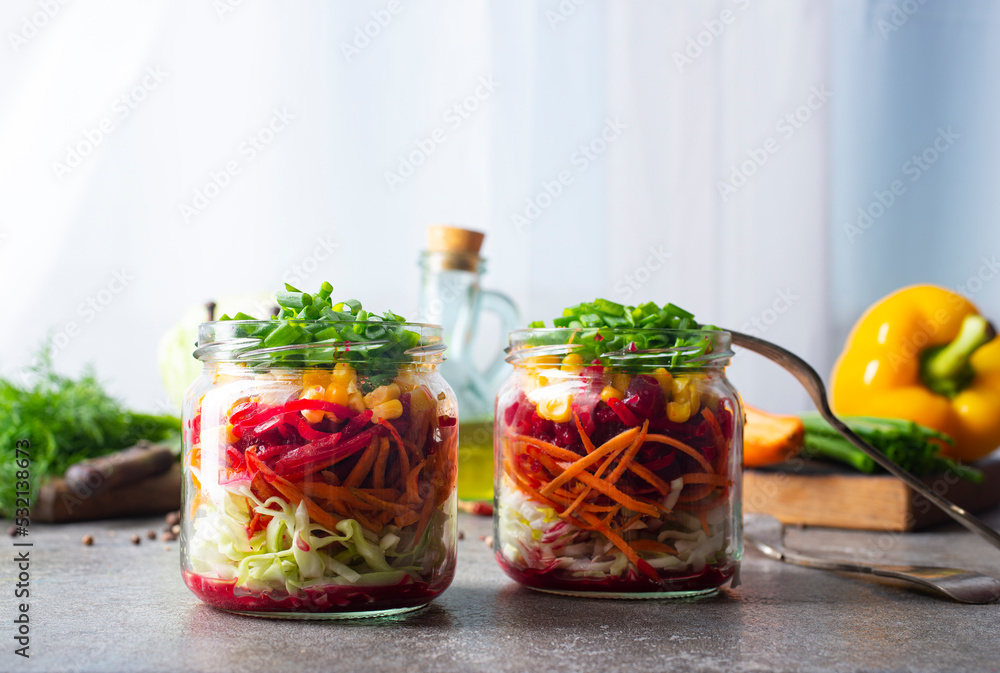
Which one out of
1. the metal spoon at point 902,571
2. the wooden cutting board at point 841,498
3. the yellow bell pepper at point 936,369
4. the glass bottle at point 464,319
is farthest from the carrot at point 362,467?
the yellow bell pepper at point 936,369

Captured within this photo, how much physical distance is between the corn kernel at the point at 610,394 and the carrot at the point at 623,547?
0.35ft

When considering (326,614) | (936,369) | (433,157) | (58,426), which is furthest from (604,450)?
(433,157)

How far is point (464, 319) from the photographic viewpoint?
1431 millimetres

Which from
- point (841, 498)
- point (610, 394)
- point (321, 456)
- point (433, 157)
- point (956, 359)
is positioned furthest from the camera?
point (433, 157)

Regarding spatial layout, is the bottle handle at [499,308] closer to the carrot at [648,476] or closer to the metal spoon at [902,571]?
the metal spoon at [902,571]

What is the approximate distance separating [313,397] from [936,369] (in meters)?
1.54

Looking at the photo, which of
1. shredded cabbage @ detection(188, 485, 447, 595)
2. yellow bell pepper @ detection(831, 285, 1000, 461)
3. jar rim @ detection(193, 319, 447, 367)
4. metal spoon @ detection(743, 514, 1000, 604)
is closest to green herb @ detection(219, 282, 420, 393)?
jar rim @ detection(193, 319, 447, 367)

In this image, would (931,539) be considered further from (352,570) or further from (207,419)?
(207,419)

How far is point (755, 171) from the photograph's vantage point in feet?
7.75

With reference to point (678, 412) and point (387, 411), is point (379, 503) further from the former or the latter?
point (678, 412)

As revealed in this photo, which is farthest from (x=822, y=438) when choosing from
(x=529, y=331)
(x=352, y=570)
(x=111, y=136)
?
(x=111, y=136)

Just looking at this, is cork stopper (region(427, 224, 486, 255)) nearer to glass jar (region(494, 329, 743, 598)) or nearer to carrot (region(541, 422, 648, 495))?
glass jar (region(494, 329, 743, 598))

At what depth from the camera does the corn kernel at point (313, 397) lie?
0.67 meters

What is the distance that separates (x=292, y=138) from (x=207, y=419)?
5.30 ft
